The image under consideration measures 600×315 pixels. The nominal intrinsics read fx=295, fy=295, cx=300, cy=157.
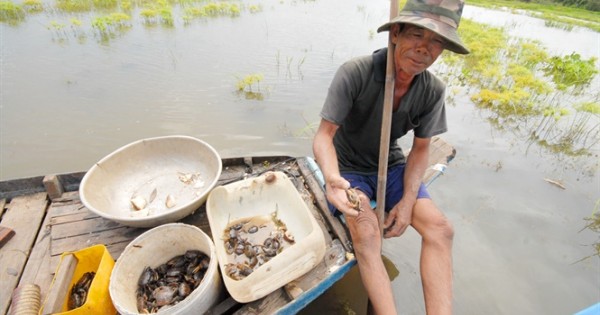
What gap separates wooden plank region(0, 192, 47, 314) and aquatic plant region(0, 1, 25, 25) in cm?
1031

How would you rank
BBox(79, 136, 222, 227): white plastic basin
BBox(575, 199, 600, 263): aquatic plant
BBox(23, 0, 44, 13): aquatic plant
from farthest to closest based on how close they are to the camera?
BBox(23, 0, 44, 13): aquatic plant
BBox(575, 199, 600, 263): aquatic plant
BBox(79, 136, 222, 227): white plastic basin

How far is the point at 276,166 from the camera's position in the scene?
9.94ft

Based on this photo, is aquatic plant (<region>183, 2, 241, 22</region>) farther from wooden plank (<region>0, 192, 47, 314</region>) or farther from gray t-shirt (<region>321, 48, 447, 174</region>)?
gray t-shirt (<region>321, 48, 447, 174</region>)

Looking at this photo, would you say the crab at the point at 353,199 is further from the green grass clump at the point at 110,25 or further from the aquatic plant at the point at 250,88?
the green grass clump at the point at 110,25

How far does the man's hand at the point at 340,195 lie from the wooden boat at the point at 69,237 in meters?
0.42

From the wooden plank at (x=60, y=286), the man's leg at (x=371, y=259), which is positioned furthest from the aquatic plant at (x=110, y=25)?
the man's leg at (x=371, y=259)

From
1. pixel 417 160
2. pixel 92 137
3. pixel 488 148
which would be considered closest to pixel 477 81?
pixel 488 148

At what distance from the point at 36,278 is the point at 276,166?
77.4 inches

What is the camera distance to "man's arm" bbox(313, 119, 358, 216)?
1953 millimetres

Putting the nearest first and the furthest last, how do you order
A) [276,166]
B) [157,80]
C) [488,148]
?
[276,166] < [488,148] < [157,80]

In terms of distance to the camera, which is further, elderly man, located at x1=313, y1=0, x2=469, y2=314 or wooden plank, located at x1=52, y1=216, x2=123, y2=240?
wooden plank, located at x1=52, y1=216, x2=123, y2=240

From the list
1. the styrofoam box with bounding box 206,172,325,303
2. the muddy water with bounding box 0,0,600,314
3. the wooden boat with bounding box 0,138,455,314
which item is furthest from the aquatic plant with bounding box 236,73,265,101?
the styrofoam box with bounding box 206,172,325,303

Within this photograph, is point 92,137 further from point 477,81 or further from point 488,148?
point 477,81

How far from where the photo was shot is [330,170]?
2070 mm
